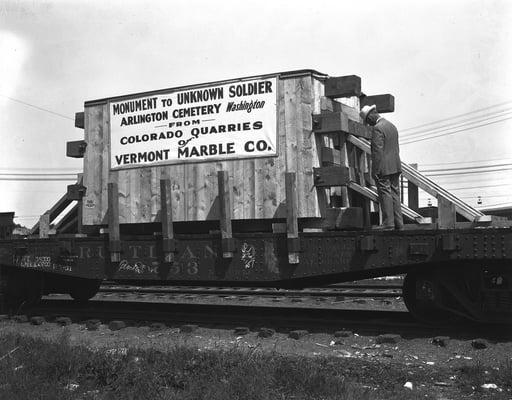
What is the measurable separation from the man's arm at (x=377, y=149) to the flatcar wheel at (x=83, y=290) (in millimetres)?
6422

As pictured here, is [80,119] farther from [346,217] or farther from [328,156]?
[346,217]

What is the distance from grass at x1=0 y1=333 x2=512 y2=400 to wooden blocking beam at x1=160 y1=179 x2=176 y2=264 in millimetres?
2349

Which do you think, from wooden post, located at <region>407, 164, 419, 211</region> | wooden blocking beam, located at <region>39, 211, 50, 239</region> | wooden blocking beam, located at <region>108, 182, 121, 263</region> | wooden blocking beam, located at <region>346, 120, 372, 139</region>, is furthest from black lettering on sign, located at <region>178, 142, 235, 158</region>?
wooden blocking beam, located at <region>39, 211, 50, 239</region>

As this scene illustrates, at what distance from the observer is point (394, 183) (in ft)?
23.9

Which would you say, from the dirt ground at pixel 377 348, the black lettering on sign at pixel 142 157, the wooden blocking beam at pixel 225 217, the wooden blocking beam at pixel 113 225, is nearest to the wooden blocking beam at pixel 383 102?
the wooden blocking beam at pixel 225 217

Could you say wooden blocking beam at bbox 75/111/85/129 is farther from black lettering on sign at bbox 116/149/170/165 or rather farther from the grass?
the grass

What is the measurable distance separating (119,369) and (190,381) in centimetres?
84

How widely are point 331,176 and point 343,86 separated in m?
1.29

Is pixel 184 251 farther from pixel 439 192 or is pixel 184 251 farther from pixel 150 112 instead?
pixel 439 192

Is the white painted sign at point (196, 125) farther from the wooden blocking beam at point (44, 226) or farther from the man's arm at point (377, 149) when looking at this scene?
the wooden blocking beam at point (44, 226)

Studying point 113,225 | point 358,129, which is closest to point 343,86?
point 358,129

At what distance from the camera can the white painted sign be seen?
7.97 m

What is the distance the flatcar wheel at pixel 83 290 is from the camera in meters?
11.0

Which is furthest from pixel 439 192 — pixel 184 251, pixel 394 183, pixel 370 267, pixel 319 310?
pixel 184 251
